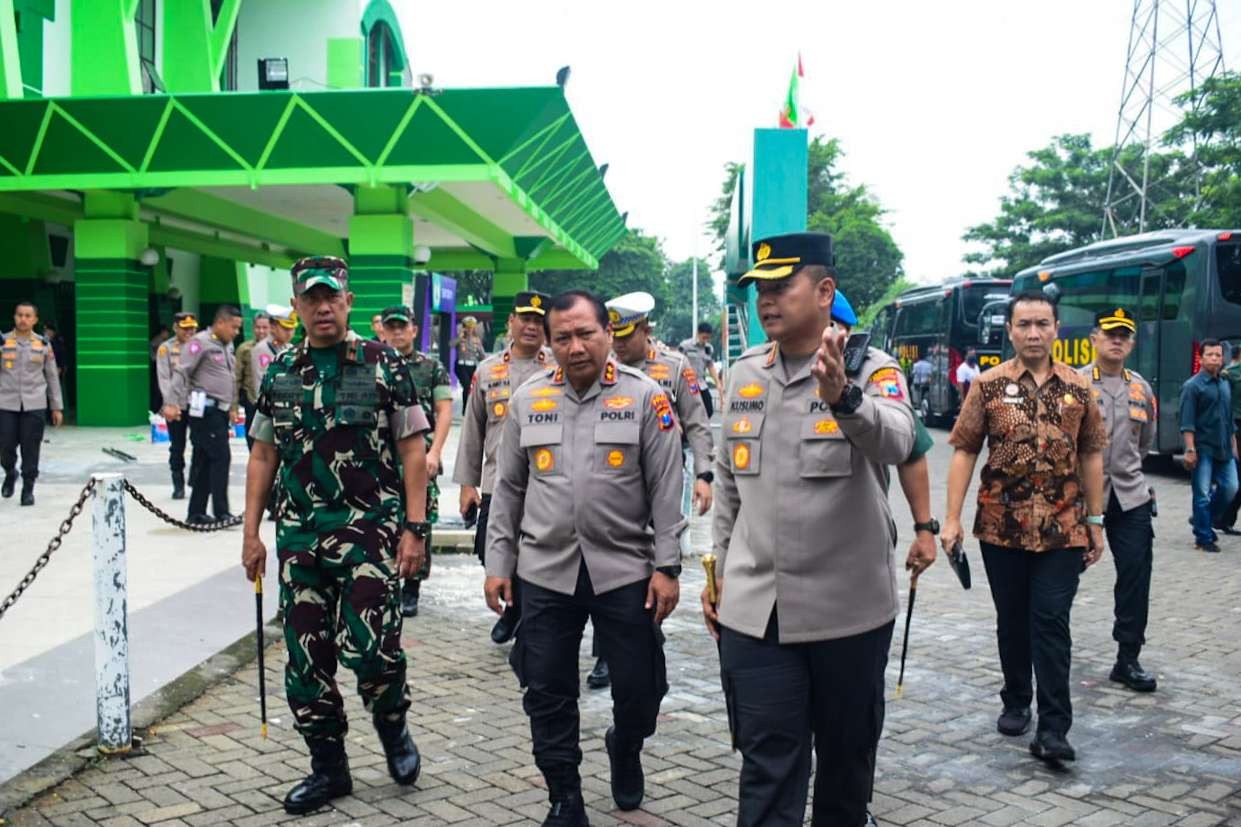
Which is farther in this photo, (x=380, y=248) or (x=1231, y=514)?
(x=380, y=248)

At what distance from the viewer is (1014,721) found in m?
4.91

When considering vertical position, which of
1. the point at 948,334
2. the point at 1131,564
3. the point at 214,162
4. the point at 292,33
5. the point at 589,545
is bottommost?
the point at 1131,564

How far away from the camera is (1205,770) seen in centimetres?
450

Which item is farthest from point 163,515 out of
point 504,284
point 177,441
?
point 504,284

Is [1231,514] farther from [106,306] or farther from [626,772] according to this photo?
[106,306]

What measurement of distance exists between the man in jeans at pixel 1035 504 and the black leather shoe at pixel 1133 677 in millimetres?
947

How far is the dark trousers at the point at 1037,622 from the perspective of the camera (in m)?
4.59

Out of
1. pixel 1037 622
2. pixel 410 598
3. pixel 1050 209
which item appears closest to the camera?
pixel 1037 622

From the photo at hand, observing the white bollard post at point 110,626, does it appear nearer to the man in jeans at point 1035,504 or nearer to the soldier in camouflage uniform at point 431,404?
the soldier in camouflage uniform at point 431,404

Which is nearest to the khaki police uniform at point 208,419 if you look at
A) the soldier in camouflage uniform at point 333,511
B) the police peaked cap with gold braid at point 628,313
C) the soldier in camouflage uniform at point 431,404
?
the soldier in camouflage uniform at point 431,404

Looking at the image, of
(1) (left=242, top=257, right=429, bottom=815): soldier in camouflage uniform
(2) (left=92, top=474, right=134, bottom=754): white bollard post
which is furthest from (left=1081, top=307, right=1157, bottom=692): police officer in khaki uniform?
(2) (left=92, top=474, right=134, bottom=754): white bollard post

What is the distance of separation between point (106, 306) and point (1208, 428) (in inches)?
664

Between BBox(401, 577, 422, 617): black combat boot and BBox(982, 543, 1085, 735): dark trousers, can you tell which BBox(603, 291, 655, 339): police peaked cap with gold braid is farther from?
BBox(401, 577, 422, 617): black combat boot

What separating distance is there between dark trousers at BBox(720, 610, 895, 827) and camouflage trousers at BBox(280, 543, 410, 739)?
1.41 m
